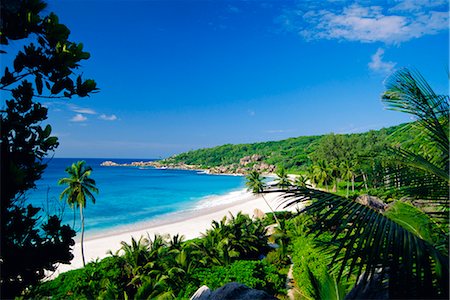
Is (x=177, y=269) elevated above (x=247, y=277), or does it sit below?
below

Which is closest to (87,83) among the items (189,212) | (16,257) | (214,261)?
(16,257)

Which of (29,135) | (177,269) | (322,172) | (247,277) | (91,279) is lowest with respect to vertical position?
(91,279)

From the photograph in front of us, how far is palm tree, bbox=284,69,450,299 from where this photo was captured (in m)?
2.64

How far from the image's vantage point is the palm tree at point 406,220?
8.68 feet

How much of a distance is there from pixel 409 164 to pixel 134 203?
201 feet

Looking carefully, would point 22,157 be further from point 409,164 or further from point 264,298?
point 264,298

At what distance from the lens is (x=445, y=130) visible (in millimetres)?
4188

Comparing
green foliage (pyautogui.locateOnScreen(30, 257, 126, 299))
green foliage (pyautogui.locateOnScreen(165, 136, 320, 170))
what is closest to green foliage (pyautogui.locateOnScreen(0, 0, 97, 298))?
green foliage (pyautogui.locateOnScreen(30, 257, 126, 299))

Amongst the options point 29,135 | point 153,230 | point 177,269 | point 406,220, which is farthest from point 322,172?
point 29,135

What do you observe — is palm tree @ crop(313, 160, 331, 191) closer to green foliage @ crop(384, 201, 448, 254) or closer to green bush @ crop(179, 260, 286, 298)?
green bush @ crop(179, 260, 286, 298)

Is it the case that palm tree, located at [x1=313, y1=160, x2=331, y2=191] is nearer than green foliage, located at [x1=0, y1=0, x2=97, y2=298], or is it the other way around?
green foliage, located at [x1=0, y1=0, x2=97, y2=298]

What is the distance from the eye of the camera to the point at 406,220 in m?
4.53

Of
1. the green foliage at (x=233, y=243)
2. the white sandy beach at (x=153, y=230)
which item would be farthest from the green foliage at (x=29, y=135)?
the white sandy beach at (x=153, y=230)

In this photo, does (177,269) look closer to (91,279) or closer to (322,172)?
(91,279)
